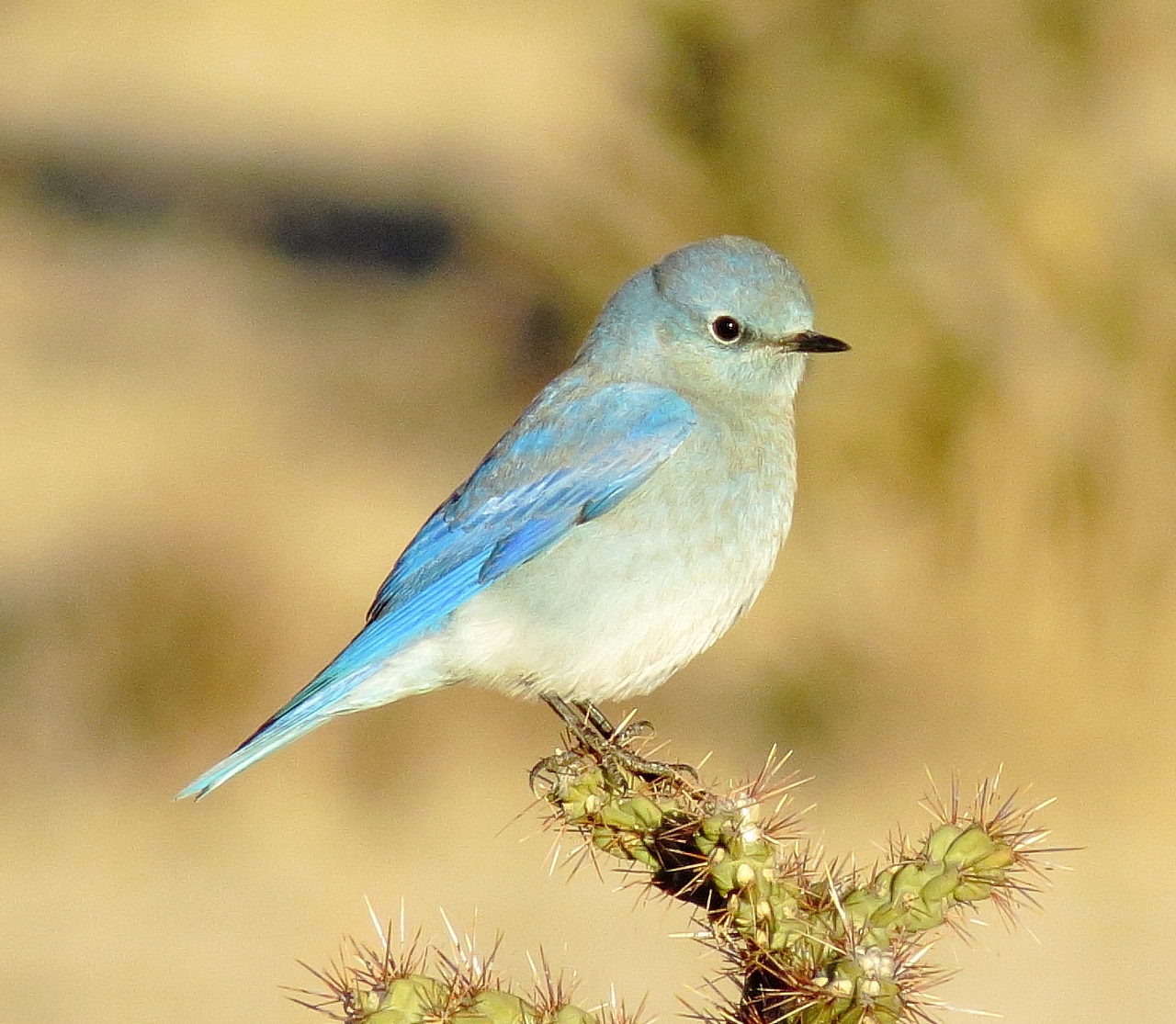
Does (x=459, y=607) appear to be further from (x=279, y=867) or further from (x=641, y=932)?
(x=279, y=867)

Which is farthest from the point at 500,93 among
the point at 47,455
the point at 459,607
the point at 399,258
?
the point at 459,607

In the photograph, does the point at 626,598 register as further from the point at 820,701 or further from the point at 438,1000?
the point at 820,701

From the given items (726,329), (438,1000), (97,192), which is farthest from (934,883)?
(97,192)

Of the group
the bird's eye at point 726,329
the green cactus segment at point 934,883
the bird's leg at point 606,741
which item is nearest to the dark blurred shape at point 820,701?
the bird's leg at point 606,741

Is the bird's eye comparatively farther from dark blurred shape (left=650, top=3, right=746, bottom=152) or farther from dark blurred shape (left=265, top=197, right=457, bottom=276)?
dark blurred shape (left=265, top=197, right=457, bottom=276)

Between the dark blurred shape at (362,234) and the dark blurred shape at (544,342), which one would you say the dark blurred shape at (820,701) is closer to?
→ the dark blurred shape at (544,342)
